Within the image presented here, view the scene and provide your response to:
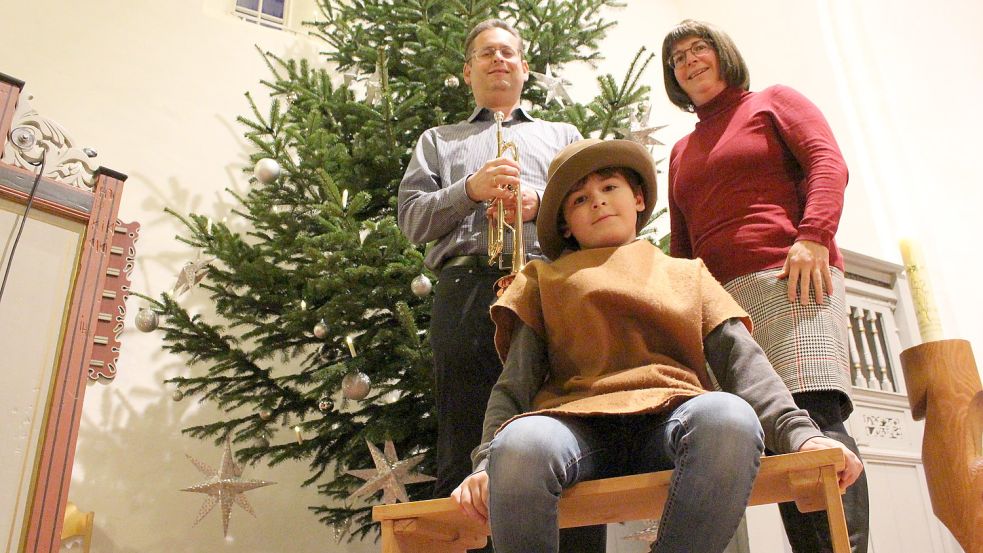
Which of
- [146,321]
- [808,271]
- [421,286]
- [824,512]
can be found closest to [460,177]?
[421,286]

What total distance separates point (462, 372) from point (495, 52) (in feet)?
2.74

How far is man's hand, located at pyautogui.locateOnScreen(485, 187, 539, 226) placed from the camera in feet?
5.37

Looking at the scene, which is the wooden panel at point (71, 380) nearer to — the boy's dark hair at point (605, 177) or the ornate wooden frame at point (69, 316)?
the ornate wooden frame at point (69, 316)

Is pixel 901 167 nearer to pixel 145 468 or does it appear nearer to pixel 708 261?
pixel 708 261

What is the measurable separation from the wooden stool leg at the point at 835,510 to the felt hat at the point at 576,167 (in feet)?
2.14

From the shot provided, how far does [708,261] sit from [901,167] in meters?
2.56

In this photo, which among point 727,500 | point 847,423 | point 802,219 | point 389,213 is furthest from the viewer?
point 847,423

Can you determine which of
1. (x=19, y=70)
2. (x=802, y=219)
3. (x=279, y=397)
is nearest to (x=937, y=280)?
(x=802, y=219)

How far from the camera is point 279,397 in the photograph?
2.44 m

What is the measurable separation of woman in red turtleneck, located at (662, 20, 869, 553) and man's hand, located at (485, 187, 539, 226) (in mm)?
321

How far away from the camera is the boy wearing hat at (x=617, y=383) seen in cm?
98

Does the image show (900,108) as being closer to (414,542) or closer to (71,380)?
(414,542)

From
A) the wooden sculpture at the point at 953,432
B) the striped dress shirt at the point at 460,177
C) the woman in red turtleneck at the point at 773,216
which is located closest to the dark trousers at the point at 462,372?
the striped dress shirt at the point at 460,177

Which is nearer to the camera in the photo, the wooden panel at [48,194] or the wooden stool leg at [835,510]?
the wooden stool leg at [835,510]
